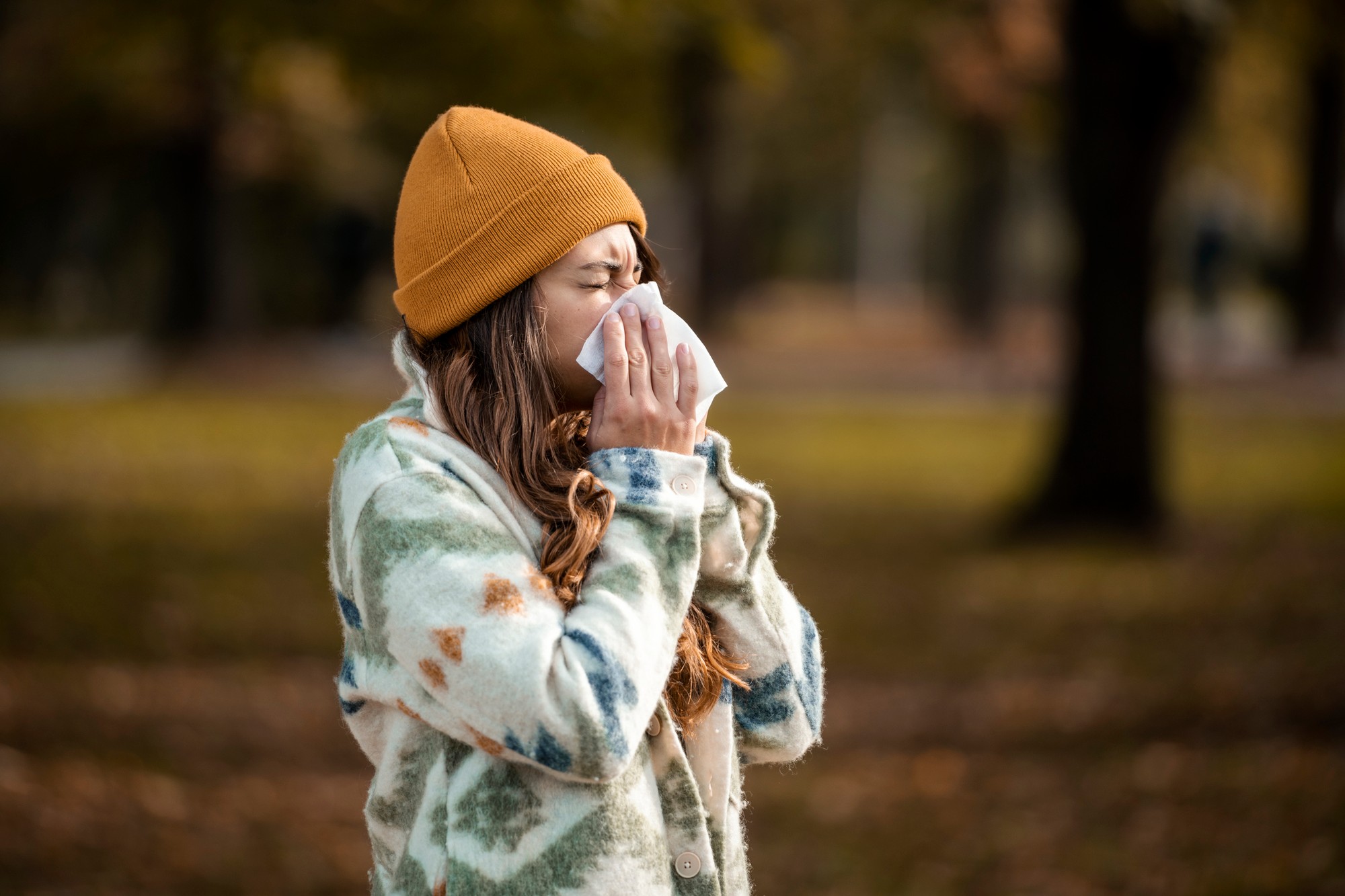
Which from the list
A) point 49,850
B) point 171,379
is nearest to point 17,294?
point 171,379

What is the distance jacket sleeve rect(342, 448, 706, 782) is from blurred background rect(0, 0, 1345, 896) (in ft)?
2.21

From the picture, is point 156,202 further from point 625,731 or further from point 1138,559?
point 625,731

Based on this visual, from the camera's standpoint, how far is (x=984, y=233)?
27344 millimetres

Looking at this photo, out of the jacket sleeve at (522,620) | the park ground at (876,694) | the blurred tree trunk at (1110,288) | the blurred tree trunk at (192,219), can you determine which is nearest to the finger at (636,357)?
the jacket sleeve at (522,620)

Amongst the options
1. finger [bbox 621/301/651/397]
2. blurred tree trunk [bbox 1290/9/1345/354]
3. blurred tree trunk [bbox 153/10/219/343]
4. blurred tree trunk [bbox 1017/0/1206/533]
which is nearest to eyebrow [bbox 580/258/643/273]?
finger [bbox 621/301/651/397]

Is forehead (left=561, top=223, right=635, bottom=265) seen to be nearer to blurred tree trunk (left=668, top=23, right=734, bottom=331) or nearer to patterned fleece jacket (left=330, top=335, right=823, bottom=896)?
patterned fleece jacket (left=330, top=335, right=823, bottom=896)

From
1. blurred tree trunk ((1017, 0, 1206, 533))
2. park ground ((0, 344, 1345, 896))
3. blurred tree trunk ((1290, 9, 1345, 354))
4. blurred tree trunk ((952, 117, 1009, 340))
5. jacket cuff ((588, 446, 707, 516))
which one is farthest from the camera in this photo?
blurred tree trunk ((952, 117, 1009, 340))

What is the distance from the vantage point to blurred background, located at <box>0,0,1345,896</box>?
5316 millimetres

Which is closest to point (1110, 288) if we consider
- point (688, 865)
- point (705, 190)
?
point (688, 865)

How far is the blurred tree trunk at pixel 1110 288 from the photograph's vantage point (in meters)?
9.75

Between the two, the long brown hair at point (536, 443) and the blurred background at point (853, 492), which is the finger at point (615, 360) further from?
the blurred background at point (853, 492)

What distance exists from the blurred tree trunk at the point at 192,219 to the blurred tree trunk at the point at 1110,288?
14812 millimetres

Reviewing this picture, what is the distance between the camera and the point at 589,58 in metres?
9.23

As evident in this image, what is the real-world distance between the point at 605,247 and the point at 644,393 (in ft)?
0.89
